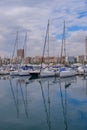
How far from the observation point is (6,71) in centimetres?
7575

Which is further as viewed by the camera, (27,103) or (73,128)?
(27,103)

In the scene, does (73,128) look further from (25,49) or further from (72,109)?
(25,49)

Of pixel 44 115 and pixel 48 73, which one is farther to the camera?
pixel 48 73

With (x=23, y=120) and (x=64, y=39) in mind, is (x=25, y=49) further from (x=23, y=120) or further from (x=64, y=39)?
(x=23, y=120)

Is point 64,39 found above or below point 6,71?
above

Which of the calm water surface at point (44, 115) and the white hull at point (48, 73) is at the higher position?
the white hull at point (48, 73)

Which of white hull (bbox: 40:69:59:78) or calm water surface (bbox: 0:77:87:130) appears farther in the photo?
white hull (bbox: 40:69:59:78)

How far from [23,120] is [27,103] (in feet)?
23.8

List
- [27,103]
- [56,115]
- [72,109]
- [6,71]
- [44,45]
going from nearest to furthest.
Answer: [56,115] < [72,109] < [27,103] < [44,45] < [6,71]

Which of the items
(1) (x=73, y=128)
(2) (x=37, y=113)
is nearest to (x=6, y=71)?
(2) (x=37, y=113)

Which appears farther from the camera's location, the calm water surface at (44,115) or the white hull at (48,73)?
the white hull at (48,73)

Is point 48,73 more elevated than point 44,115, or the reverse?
point 48,73

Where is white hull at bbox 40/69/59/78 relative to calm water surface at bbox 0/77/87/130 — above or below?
above

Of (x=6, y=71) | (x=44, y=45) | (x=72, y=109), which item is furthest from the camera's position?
(x=6, y=71)
